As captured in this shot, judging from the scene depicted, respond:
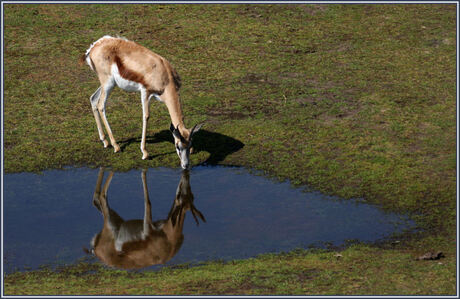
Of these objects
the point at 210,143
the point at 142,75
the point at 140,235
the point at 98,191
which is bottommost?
the point at 140,235

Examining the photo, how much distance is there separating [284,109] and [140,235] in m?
6.98

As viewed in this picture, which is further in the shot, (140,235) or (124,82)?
(124,82)

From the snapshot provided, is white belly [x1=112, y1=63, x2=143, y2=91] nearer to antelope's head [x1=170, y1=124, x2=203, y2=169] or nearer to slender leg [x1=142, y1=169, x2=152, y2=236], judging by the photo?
antelope's head [x1=170, y1=124, x2=203, y2=169]

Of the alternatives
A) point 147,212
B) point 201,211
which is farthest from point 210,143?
point 147,212

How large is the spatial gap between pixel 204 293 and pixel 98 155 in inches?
280

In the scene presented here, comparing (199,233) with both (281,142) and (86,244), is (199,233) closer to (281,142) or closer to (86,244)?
(86,244)

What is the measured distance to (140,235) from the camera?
14586 millimetres

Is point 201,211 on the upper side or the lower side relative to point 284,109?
lower

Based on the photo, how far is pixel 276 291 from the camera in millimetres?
11852

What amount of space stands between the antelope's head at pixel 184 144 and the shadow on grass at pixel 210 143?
697mm

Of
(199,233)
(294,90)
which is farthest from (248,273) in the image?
(294,90)

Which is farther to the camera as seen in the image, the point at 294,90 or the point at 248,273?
the point at 294,90

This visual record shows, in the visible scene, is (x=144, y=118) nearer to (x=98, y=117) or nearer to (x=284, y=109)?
(x=98, y=117)

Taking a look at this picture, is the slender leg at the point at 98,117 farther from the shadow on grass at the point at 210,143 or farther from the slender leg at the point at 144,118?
the slender leg at the point at 144,118
